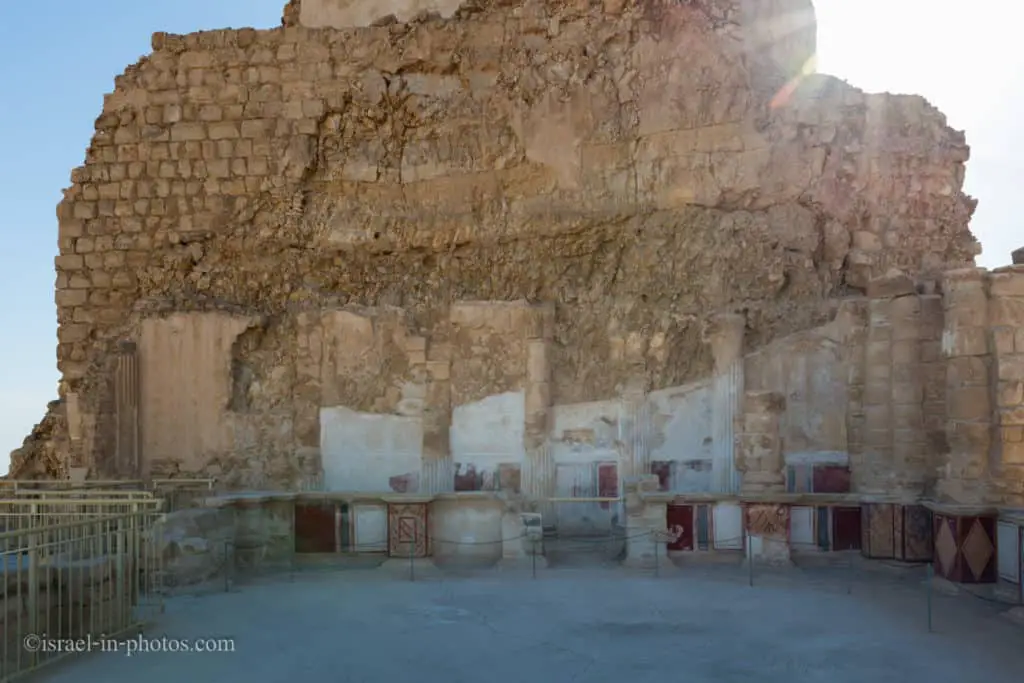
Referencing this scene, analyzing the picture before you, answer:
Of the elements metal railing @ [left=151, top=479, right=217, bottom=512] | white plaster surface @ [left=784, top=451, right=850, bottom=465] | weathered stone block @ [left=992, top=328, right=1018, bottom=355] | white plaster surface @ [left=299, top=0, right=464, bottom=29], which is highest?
white plaster surface @ [left=299, top=0, right=464, bottom=29]

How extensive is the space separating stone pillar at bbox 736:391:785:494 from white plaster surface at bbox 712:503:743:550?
32cm

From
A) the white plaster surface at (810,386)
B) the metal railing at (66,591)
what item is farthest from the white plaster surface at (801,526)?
the metal railing at (66,591)

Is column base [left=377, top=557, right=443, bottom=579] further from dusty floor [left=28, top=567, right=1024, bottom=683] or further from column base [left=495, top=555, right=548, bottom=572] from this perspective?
column base [left=495, top=555, right=548, bottom=572]

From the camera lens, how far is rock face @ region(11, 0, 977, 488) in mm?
12594

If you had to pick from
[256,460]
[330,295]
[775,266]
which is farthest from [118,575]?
[775,266]

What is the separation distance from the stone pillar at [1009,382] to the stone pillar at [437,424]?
6.52m

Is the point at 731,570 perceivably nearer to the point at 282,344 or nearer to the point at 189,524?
the point at 189,524

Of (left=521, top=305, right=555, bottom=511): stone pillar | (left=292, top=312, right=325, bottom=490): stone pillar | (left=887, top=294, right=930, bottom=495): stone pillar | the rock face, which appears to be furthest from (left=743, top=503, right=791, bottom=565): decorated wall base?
(left=292, top=312, right=325, bottom=490): stone pillar

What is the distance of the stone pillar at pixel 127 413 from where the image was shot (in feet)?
43.1

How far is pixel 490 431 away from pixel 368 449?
1.69 metres

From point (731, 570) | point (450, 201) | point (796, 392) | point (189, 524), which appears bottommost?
point (731, 570)

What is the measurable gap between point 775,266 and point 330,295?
20.3 ft

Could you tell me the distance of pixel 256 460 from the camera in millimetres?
12945

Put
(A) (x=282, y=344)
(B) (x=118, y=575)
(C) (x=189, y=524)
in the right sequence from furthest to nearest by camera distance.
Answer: (A) (x=282, y=344) < (C) (x=189, y=524) < (B) (x=118, y=575)
